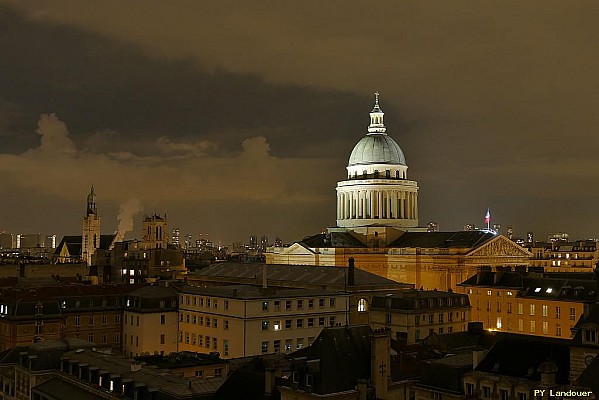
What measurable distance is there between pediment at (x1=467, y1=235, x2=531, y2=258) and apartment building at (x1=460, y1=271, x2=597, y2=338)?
2559 cm

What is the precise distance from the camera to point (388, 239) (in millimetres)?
159875

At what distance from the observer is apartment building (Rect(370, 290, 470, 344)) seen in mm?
87125

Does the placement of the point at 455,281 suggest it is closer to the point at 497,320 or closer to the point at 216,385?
the point at 497,320

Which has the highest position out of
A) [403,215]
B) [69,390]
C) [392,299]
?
[403,215]

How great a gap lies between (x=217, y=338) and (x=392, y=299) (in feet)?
69.2

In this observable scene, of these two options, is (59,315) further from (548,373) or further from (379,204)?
(379,204)

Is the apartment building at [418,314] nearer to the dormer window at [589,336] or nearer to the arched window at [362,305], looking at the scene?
the arched window at [362,305]

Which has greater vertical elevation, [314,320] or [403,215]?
[403,215]

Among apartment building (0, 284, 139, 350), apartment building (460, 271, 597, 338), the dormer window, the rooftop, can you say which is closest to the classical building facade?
apartment building (460, 271, 597, 338)

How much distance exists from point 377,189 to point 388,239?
39.7ft

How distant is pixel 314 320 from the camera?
87062 mm

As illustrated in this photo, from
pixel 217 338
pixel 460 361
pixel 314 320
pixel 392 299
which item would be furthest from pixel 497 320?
pixel 460 361

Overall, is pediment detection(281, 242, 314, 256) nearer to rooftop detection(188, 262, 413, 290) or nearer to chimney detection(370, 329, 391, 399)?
rooftop detection(188, 262, 413, 290)

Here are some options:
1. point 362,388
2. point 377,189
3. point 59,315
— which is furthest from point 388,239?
point 362,388
